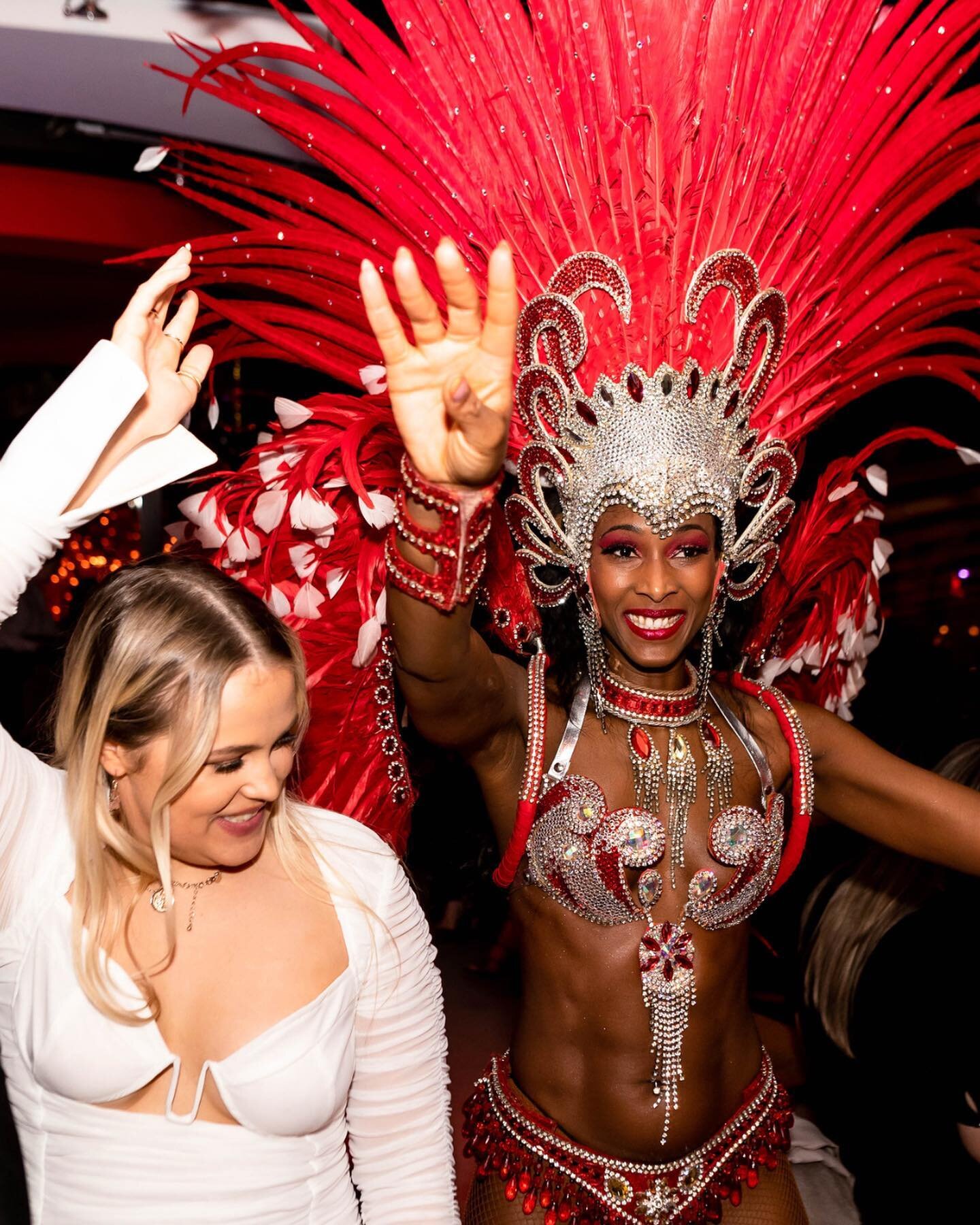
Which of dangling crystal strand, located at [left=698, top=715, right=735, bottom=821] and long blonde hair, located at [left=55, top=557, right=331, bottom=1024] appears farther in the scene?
dangling crystal strand, located at [left=698, top=715, right=735, bottom=821]

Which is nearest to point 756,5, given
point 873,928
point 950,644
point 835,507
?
point 835,507

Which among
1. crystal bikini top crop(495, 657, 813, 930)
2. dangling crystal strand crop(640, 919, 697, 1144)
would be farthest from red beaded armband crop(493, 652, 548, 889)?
dangling crystal strand crop(640, 919, 697, 1144)

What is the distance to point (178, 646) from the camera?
1575 mm

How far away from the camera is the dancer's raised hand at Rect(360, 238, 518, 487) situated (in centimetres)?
135

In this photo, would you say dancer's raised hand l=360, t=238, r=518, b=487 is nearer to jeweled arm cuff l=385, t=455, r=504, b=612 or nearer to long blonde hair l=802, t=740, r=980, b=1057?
jeweled arm cuff l=385, t=455, r=504, b=612

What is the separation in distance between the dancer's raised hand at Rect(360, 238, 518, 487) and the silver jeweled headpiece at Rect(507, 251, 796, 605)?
54 cm

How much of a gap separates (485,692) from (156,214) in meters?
2.43

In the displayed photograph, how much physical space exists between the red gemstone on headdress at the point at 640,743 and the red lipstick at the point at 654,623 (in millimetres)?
216

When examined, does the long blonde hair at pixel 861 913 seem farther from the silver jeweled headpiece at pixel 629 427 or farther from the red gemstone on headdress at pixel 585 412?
the red gemstone on headdress at pixel 585 412

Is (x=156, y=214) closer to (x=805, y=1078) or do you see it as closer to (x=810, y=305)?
(x=810, y=305)

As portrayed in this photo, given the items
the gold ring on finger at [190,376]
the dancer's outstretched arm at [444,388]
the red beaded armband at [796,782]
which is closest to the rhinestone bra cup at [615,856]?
the red beaded armband at [796,782]

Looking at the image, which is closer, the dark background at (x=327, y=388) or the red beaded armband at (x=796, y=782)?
the red beaded armband at (x=796, y=782)

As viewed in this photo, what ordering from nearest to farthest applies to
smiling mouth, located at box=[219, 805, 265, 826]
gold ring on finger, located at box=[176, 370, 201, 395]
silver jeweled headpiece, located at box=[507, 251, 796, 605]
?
smiling mouth, located at box=[219, 805, 265, 826]
gold ring on finger, located at box=[176, 370, 201, 395]
silver jeweled headpiece, located at box=[507, 251, 796, 605]

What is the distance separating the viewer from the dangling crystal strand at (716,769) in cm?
215
